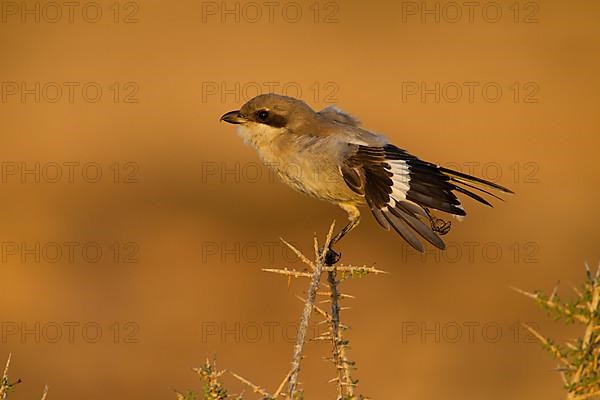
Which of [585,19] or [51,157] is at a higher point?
[585,19]

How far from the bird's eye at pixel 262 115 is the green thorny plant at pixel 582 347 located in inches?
86.7

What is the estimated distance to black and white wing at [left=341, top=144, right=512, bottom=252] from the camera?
3.46 meters

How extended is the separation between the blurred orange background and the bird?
283cm

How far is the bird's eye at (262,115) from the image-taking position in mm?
4047

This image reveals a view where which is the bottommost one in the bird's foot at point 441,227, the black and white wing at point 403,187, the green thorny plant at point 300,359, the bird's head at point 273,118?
the green thorny plant at point 300,359

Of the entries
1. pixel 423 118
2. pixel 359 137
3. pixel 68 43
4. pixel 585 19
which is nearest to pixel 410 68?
pixel 423 118

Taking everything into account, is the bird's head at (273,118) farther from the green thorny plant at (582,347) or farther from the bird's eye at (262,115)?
the green thorny plant at (582,347)

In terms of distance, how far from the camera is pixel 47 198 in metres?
8.46

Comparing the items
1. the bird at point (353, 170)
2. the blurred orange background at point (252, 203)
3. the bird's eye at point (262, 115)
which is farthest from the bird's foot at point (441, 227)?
the blurred orange background at point (252, 203)

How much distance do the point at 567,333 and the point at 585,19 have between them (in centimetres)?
833

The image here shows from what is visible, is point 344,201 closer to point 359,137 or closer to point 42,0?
point 359,137

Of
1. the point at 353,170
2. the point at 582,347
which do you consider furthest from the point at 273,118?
the point at 582,347

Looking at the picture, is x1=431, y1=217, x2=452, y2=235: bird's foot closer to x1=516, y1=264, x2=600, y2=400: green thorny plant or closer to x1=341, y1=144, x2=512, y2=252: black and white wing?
x1=341, y1=144, x2=512, y2=252: black and white wing

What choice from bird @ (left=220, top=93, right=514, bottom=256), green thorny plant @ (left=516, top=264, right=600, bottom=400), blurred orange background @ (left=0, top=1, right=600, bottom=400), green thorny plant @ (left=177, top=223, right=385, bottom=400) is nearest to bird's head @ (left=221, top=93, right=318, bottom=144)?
bird @ (left=220, top=93, right=514, bottom=256)
